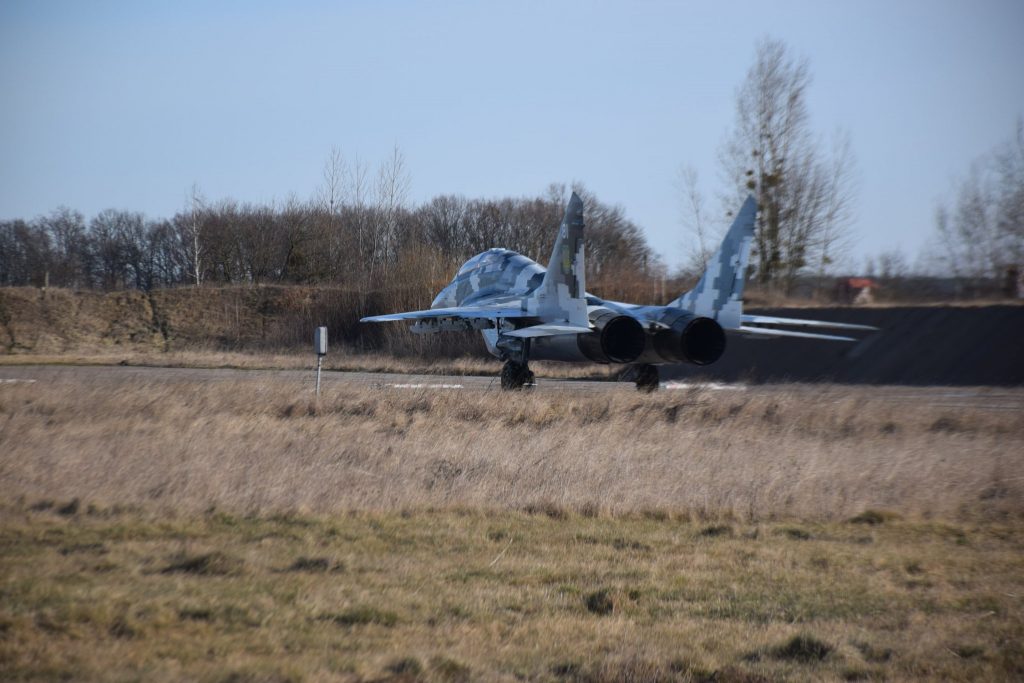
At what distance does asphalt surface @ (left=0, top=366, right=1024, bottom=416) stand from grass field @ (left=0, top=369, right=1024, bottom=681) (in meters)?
4.84

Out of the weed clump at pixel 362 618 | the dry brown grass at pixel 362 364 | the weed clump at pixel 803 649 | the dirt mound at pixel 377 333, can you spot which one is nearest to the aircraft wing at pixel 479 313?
the dry brown grass at pixel 362 364

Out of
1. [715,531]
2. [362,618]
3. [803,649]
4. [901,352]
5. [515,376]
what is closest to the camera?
[803,649]

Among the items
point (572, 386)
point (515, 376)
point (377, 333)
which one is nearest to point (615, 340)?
point (515, 376)

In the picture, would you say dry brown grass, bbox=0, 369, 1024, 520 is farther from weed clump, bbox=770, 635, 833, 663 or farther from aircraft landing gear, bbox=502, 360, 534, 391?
aircraft landing gear, bbox=502, 360, 534, 391

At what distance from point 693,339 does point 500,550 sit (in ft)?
40.2

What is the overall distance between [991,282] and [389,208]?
23.5 metres

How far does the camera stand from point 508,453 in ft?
36.0

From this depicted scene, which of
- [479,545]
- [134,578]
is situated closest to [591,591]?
[479,545]

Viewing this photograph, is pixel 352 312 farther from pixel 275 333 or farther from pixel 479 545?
pixel 479 545

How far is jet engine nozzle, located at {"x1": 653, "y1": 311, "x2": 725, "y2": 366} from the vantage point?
1873 cm

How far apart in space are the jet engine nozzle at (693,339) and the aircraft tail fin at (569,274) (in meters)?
1.61

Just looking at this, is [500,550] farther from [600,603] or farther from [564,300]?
[564,300]

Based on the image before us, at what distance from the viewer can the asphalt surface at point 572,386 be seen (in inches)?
738

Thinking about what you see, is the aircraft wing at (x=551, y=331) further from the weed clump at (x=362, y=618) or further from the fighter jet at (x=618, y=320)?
the weed clump at (x=362, y=618)
